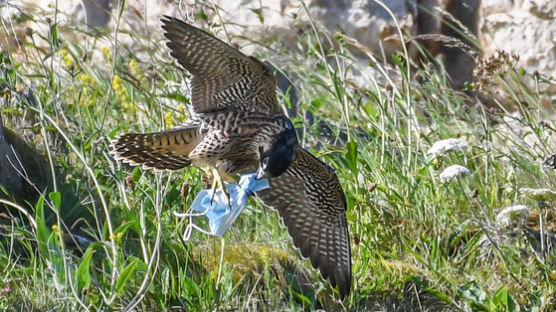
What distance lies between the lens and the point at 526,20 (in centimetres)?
771

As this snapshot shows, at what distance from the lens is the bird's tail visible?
17.0 feet

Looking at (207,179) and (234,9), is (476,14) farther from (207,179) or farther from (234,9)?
(207,179)

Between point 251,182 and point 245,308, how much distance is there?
1.73ft

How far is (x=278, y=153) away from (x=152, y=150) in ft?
1.90

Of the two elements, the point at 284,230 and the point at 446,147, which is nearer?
the point at 446,147

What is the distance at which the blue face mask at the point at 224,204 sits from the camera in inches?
187

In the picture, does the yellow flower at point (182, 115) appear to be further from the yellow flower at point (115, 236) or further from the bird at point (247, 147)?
the yellow flower at point (115, 236)

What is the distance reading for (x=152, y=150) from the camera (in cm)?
523

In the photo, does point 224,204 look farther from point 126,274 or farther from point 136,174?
point 136,174

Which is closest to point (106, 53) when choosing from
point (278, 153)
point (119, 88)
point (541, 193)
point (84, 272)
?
point (119, 88)

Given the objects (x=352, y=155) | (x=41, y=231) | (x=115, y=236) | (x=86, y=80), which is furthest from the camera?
(x=86, y=80)

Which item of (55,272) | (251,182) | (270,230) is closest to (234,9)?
(270,230)

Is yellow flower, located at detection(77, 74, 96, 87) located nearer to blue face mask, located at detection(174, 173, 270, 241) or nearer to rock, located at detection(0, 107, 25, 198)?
rock, located at detection(0, 107, 25, 198)

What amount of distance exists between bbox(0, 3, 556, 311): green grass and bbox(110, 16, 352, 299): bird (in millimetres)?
119
